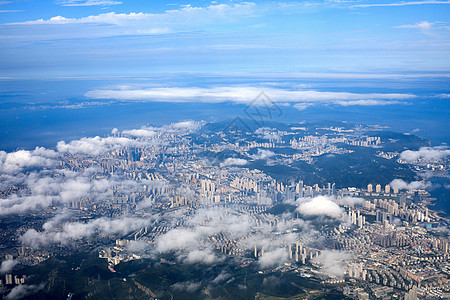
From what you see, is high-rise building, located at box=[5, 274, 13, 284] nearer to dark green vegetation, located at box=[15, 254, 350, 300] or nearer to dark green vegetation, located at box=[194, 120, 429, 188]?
dark green vegetation, located at box=[15, 254, 350, 300]

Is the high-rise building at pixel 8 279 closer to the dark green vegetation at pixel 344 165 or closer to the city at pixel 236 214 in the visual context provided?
the city at pixel 236 214

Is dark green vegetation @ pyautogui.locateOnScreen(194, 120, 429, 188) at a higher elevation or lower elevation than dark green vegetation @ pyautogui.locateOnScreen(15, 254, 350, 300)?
higher

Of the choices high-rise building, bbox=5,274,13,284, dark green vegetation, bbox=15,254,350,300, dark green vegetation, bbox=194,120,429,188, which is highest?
dark green vegetation, bbox=194,120,429,188

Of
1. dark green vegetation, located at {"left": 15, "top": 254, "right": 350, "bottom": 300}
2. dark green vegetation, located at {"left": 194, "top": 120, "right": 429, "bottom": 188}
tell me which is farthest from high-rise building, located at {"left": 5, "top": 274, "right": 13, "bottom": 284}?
dark green vegetation, located at {"left": 194, "top": 120, "right": 429, "bottom": 188}

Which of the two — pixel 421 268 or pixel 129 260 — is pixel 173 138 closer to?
pixel 129 260

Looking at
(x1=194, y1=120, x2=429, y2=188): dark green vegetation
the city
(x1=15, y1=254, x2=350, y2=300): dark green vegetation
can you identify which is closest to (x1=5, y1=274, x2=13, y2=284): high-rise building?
the city

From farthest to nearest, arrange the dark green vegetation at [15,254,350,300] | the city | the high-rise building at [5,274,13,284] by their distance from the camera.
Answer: the city < the high-rise building at [5,274,13,284] < the dark green vegetation at [15,254,350,300]

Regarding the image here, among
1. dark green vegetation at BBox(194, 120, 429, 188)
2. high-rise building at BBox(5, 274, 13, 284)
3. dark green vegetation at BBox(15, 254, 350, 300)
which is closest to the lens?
dark green vegetation at BBox(15, 254, 350, 300)

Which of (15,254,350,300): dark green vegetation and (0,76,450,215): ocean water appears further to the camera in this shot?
(0,76,450,215): ocean water

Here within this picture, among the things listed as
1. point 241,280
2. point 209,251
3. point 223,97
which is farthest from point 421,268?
point 223,97
